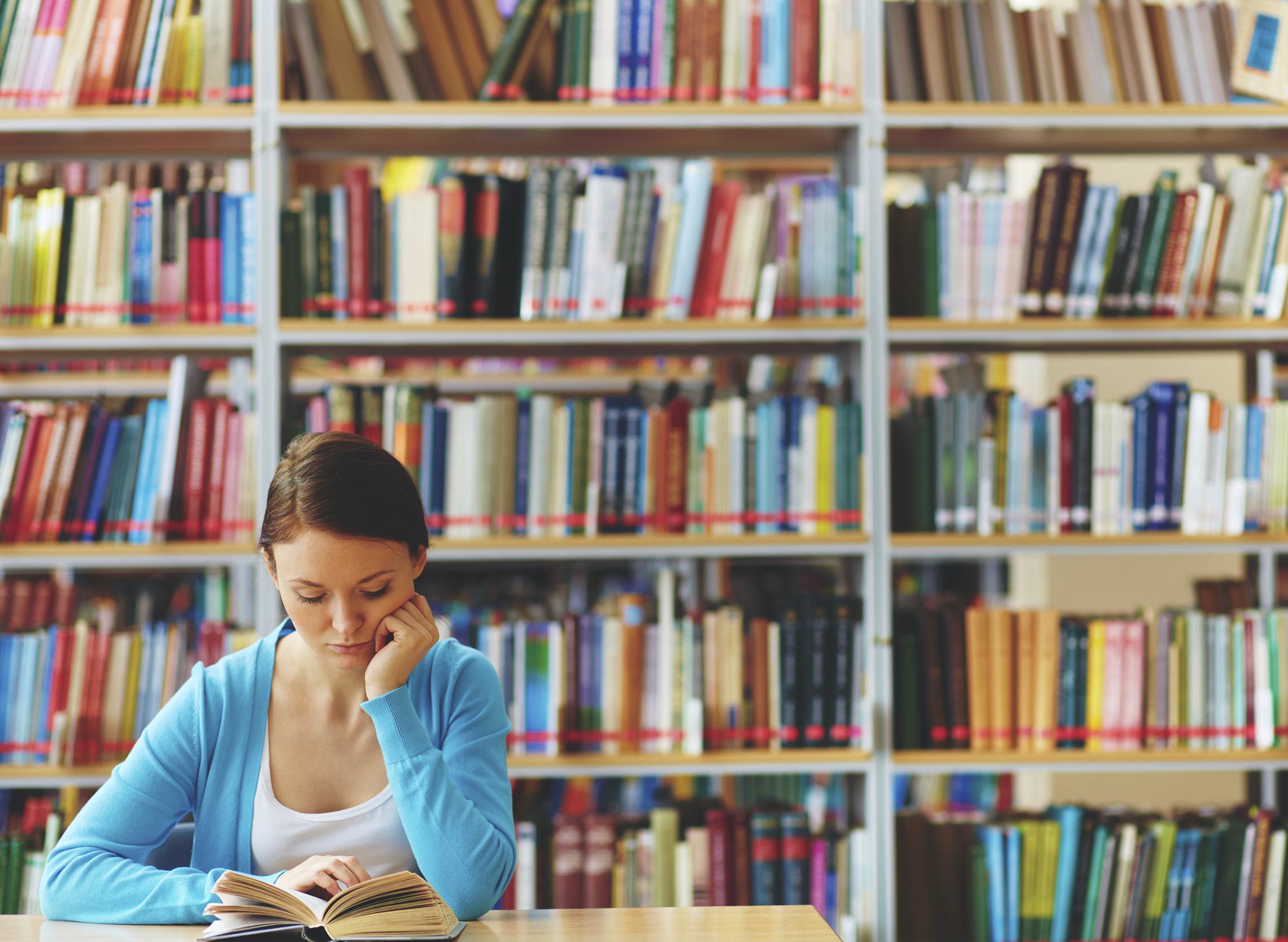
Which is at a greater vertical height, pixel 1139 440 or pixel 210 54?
pixel 210 54

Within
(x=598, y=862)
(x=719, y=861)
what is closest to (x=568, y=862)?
(x=598, y=862)

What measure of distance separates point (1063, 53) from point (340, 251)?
1.47m

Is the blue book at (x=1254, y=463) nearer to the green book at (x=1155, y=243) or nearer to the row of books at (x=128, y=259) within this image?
the green book at (x=1155, y=243)

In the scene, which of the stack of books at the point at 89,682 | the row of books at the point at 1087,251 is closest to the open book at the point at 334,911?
the stack of books at the point at 89,682

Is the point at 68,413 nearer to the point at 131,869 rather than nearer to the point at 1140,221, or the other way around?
the point at 131,869

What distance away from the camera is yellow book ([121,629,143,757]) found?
2154 mm

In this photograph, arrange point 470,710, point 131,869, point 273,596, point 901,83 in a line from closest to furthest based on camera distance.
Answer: point 131,869, point 470,710, point 273,596, point 901,83

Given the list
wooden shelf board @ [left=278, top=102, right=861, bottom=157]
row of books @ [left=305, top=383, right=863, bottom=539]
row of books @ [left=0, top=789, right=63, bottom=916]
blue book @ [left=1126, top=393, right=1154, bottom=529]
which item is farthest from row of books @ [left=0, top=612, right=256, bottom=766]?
blue book @ [left=1126, top=393, right=1154, bottom=529]

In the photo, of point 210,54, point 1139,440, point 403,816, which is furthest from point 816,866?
point 210,54

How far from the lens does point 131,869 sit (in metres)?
1.20

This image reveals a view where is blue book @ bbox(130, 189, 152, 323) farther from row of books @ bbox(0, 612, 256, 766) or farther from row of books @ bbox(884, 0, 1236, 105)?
row of books @ bbox(884, 0, 1236, 105)

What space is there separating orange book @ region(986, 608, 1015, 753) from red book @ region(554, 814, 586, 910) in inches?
32.3

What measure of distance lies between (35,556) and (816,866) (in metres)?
1.57

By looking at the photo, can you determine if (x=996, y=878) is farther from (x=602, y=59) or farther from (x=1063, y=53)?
(x=602, y=59)
